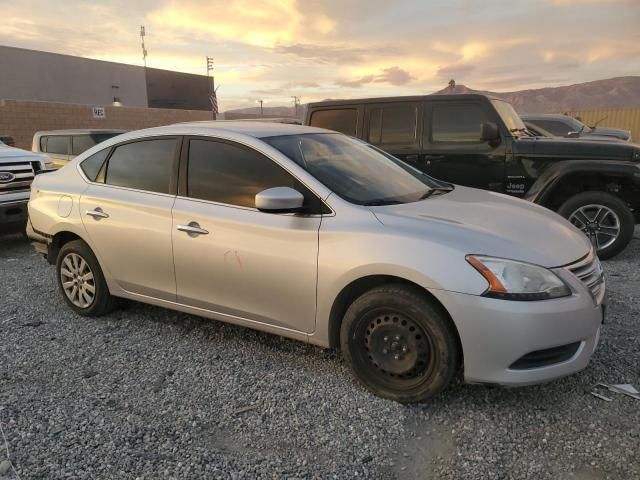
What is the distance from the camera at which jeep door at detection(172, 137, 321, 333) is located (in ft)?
10.6

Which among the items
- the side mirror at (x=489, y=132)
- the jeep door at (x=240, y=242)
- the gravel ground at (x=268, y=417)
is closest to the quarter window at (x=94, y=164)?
the jeep door at (x=240, y=242)

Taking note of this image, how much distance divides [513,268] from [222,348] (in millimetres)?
2183

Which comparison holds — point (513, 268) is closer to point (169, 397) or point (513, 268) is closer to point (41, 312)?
point (169, 397)

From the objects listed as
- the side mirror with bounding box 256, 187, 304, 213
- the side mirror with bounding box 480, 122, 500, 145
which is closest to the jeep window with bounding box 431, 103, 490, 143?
the side mirror with bounding box 480, 122, 500, 145

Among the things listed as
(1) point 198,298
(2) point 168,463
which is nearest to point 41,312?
(1) point 198,298

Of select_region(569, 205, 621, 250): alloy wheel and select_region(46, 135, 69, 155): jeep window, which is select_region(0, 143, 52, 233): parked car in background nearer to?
select_region(46, 135, 69, 155): jeep window

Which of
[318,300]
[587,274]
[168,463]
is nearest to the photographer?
[168,463]

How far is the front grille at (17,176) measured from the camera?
7.20 meters

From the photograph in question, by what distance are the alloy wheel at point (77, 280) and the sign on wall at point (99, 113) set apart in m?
18.0

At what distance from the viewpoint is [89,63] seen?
33625 mm

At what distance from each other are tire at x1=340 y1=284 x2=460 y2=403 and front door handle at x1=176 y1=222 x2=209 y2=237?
1.18m

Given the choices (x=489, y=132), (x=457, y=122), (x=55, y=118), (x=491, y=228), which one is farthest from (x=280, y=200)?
(x=55, y=118)

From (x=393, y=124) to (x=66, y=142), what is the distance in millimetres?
6822

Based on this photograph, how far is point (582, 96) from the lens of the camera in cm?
10394
